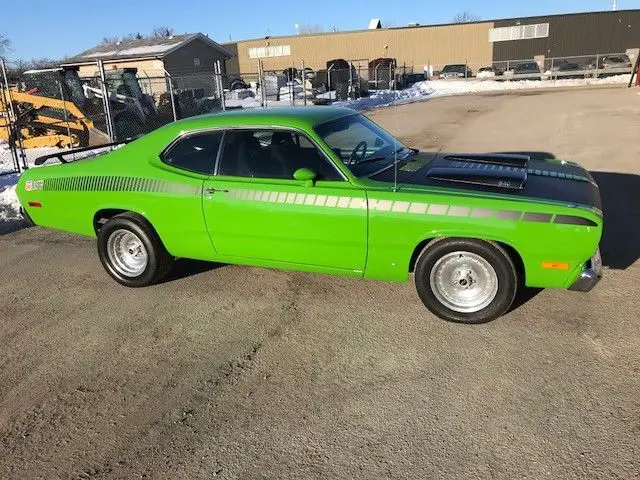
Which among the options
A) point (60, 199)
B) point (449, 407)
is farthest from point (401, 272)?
point (60, 199)

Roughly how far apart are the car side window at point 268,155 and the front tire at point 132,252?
930 millimetres

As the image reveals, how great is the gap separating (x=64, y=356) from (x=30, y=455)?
1082 mm

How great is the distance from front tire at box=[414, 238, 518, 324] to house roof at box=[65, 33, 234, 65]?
→ 1390 inches

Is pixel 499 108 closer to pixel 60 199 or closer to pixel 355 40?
pixel 60 199

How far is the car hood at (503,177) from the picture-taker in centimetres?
389

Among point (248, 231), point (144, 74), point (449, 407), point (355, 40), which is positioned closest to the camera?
point (449, 407)

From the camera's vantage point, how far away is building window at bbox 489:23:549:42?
50.2 metres

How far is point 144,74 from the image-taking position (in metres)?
35.8

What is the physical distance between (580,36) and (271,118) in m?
54.2

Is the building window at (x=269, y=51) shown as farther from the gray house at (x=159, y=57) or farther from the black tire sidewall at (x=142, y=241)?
the black tire sidewall at (x=142, y=241)

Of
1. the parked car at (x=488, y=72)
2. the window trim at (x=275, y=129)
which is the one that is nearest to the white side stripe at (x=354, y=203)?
the window trim at (x=275, y=129)

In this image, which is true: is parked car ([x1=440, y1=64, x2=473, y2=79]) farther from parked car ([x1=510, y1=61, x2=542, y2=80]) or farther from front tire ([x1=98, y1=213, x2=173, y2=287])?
front tire ([x1=98, y1=213, x2=173, y2=287])

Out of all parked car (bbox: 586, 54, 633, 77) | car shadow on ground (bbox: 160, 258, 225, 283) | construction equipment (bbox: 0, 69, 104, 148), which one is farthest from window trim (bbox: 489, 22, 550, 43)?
car shadow on ground (bbox: 160, 258, 225, 283)

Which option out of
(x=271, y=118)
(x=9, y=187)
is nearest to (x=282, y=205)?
(x=271, y=118)
